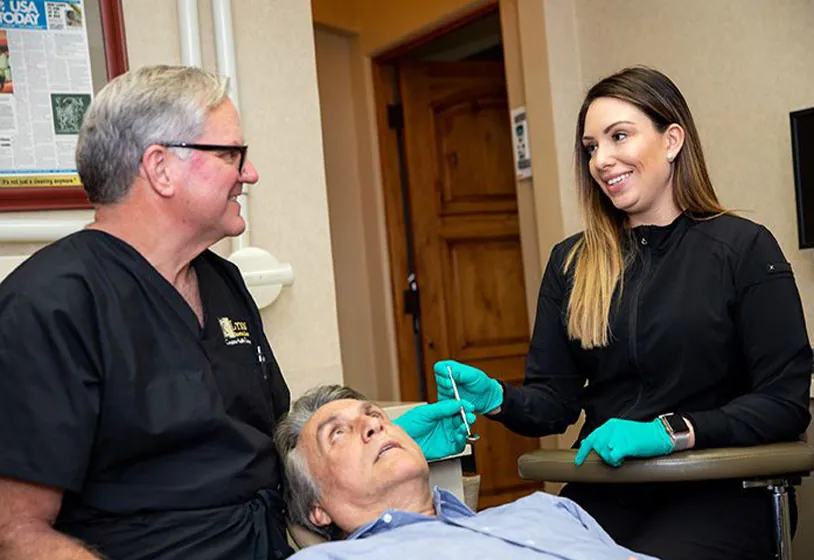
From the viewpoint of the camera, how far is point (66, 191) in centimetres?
194

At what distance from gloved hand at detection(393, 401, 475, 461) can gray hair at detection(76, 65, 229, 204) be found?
0.67 metres

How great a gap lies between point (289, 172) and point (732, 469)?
1.20 meters

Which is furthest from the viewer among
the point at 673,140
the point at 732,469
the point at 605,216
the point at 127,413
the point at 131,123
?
the point at 605,216

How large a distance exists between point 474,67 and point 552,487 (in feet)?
6.38

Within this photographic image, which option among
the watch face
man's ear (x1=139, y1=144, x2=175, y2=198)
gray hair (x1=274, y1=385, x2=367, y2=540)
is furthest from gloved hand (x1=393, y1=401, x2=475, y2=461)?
man's ear (x1=139, y1=144, x2=175, y2=198)

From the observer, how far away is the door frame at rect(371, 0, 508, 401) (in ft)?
13.9

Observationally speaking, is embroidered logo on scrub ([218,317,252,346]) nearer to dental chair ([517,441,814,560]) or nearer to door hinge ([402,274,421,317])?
dental chair ([517,441,814,560])

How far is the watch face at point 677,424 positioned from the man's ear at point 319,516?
62 centimetres

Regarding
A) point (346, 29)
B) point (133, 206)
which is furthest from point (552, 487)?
point (133, 206)

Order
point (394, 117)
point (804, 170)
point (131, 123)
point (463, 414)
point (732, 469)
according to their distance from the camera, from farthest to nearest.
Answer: point (394, 117)
point (804, 170)
point (463, 414)
point (732, 469)
point (131, 123)

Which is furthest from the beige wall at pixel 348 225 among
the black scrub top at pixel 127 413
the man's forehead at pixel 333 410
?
the black scrub top at pixel 127 413

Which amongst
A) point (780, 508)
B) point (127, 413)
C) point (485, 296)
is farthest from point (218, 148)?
point (485, 296)

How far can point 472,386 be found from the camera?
188 centimetres

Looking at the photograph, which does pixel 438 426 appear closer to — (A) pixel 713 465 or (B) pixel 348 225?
(A) pixel 713 465
